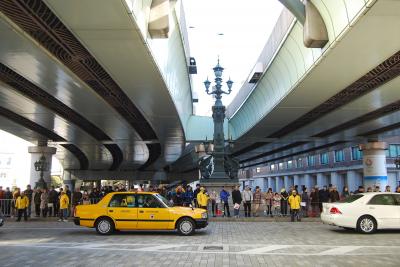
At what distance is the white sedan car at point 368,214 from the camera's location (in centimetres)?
1562

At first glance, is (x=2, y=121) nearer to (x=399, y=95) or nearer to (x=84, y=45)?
(x=84, y=45)

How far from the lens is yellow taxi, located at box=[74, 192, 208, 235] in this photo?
15375mm

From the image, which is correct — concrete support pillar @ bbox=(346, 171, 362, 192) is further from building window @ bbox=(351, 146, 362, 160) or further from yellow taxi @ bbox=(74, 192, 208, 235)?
yellow taxi @ bbox=(74, 192, 208, 235)

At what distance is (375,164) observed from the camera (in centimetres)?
3669

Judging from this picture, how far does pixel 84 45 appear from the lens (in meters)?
13.8

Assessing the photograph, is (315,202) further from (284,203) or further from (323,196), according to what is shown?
(284,203)

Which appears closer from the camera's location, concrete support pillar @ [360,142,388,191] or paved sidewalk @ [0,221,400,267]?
paved sidewalk @ [0,221,400,267]

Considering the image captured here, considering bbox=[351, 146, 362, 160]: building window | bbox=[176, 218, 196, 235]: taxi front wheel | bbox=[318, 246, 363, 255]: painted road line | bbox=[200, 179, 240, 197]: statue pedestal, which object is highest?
bbox=[351, 146, 362, 160]: building window

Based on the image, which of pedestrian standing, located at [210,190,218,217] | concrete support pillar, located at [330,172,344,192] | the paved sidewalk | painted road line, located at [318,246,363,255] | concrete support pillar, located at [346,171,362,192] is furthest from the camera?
concrete support pillar, located at [330,172,344,192]

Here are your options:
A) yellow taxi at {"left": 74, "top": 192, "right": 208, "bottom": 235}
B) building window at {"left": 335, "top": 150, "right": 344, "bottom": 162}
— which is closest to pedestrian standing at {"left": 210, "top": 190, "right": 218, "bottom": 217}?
yellow taxi at {"left": 74, "top": 192, "right": 208, "bottom": 235}

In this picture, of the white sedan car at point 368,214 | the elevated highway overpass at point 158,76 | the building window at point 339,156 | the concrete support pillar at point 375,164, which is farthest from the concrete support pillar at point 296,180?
the white sedan car at point 368,214

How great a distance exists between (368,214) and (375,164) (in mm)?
22476

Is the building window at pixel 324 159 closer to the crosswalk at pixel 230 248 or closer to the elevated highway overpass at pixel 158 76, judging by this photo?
the elevated highway overpass at pixel 158 76

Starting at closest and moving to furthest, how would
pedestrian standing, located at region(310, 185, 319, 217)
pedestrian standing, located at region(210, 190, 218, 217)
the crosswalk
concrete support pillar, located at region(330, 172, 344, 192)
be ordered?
the crosswalk
pedestrian standing, located at region(310, 185, 319, 217)
pedestrian standing, located at region(210, 190, 218, 217)
concrete support pillar, located at region(330, 172, 344, 192)
